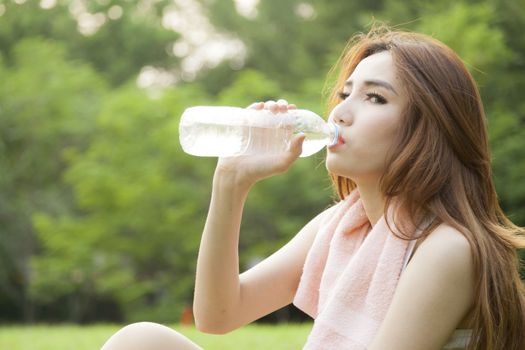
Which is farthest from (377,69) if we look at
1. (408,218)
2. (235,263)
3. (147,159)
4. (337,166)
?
(147,159)

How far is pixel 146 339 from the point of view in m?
2.21

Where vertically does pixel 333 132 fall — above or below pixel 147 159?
below

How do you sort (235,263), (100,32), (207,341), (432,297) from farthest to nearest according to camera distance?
(100,32) < (207,341) < (235,263) < (432,297)

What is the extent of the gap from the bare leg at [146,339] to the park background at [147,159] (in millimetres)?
11636

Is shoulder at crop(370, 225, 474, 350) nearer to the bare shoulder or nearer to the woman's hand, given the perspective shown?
the bare shoulder

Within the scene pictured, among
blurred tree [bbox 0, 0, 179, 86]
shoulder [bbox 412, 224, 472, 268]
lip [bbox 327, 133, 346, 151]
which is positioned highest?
blurred tree [bbox 0, 0, 179, 86]

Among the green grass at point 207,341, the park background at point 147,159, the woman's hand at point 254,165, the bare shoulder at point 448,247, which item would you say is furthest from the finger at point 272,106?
the park background at point 147,159

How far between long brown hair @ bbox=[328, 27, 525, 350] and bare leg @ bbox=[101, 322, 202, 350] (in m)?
0.67

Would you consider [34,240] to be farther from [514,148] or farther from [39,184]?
[514,148]

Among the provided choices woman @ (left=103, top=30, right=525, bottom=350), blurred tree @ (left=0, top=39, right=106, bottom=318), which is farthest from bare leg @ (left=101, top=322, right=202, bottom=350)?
blurred tree @ (left=0, top=39, right=106, bottom=318)

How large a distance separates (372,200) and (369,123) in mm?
235

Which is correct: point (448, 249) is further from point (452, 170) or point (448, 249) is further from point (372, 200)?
point (372, 200)

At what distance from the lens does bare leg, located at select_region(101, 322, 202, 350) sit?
7.22 feet

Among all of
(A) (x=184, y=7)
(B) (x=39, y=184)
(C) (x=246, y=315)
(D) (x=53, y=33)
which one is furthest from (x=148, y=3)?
(C) (x=246, y=315)
